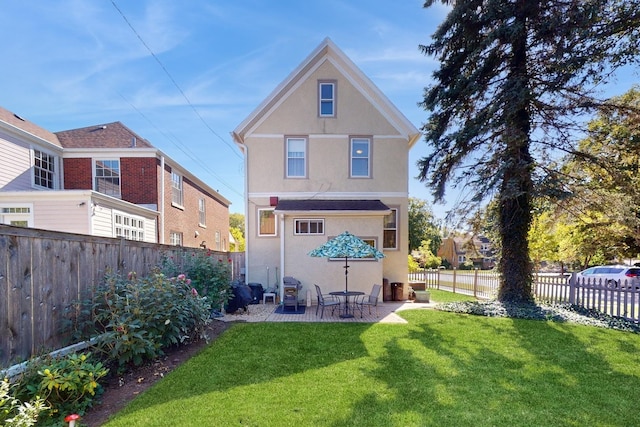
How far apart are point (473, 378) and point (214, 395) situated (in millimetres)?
3795

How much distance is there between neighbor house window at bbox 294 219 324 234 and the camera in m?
10.9

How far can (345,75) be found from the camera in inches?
488

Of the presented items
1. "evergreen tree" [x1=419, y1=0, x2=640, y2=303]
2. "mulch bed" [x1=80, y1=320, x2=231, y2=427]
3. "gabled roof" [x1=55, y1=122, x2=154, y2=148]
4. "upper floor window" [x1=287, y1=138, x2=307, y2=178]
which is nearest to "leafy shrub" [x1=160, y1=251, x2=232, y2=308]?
"mulch bed" [x1=80, y1=320, x2=231, y2=427]

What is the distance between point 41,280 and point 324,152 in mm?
9771

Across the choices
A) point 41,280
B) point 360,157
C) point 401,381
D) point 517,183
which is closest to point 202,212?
point 360,157

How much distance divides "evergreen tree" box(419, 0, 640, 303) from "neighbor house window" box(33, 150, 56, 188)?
17.5 metres

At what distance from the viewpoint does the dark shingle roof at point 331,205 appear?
10859mm

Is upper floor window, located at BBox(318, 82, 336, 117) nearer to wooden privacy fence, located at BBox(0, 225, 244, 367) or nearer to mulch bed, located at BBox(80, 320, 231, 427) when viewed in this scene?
wooden privacy fence, located at BBox(0, 225, 244, 367)

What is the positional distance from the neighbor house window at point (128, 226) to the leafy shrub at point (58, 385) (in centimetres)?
1074

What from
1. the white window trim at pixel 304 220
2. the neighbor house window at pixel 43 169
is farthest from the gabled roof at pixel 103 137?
the white window trim at pixel 304 220

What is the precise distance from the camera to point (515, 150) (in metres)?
9.51

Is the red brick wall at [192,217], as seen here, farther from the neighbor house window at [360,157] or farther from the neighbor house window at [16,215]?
the neighbor house window at [360,157]

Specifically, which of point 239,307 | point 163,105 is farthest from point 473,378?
point 163,105

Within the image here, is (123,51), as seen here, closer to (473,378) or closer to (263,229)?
(263,229)
